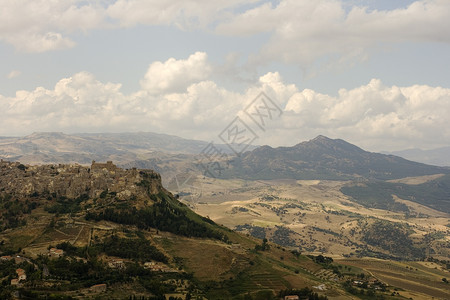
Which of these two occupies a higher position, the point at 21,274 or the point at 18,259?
the point at 18,259

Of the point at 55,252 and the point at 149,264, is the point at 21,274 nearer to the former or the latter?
the point at 55,252

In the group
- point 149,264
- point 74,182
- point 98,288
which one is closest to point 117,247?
point 149,264

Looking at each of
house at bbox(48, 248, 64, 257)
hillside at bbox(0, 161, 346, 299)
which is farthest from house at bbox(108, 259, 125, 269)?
house at bbox(48, 248, 64, 257)

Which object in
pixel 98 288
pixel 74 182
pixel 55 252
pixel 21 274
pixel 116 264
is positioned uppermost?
pixel 74 182

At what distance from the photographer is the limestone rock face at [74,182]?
157750 mm

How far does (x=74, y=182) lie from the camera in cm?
16250

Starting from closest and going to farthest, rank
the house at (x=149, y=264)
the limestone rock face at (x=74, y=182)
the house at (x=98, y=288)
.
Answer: the house at (x=98, y=288) < the house at (x=149, y=264) < the limestone rock face at (x=74, y=182)

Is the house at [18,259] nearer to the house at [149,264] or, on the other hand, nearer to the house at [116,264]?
the house at [116,264]

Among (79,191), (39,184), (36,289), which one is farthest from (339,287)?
(39,184)

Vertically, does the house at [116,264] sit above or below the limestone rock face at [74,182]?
below

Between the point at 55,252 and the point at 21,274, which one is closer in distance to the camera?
the point at 21,274

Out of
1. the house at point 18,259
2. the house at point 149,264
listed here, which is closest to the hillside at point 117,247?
the house at point 18,259

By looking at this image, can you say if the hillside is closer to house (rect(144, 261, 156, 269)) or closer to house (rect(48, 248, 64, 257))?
house (rect(48, 248, 64, 257))

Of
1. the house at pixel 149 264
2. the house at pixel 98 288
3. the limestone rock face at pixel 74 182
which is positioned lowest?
the house at pixel 98 288
